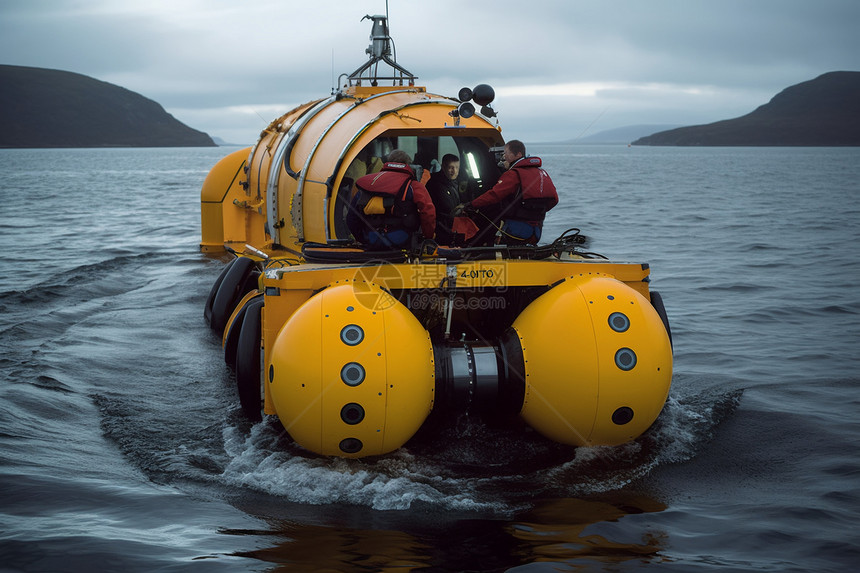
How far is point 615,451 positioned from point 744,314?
5.61 meters

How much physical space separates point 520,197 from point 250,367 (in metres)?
2.34

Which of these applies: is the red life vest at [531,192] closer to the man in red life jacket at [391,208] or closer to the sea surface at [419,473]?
the man in red life jacket at [391,208]

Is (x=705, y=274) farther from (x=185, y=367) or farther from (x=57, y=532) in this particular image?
(x=57, y=532)

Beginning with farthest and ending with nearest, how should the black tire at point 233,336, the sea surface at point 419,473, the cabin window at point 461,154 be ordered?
1. the cabin window at point 461,154
2. the black tire at point 233,336
3. the sea surface at point 419,473

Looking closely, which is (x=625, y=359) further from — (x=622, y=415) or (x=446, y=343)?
(x=446, y=343)

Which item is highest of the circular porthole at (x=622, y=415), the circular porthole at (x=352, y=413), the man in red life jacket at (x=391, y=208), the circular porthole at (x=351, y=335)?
the man in red life jacket at (x=391, y=208)

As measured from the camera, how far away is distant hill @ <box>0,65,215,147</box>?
151 meters

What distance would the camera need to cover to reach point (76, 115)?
158 m

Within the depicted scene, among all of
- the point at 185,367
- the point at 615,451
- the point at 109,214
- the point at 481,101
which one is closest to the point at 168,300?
the point at 185,367

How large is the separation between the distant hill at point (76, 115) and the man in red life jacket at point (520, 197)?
529 ft

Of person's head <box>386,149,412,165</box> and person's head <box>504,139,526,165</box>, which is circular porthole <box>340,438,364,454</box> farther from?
person's head <box>504,139,526,165</box>

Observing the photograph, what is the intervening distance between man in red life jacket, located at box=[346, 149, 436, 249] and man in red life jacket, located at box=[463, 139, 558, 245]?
51 cm

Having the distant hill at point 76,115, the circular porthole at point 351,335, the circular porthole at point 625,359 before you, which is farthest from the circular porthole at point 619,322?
the distant hill at point 76,115

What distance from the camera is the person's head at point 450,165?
7.48 meters
